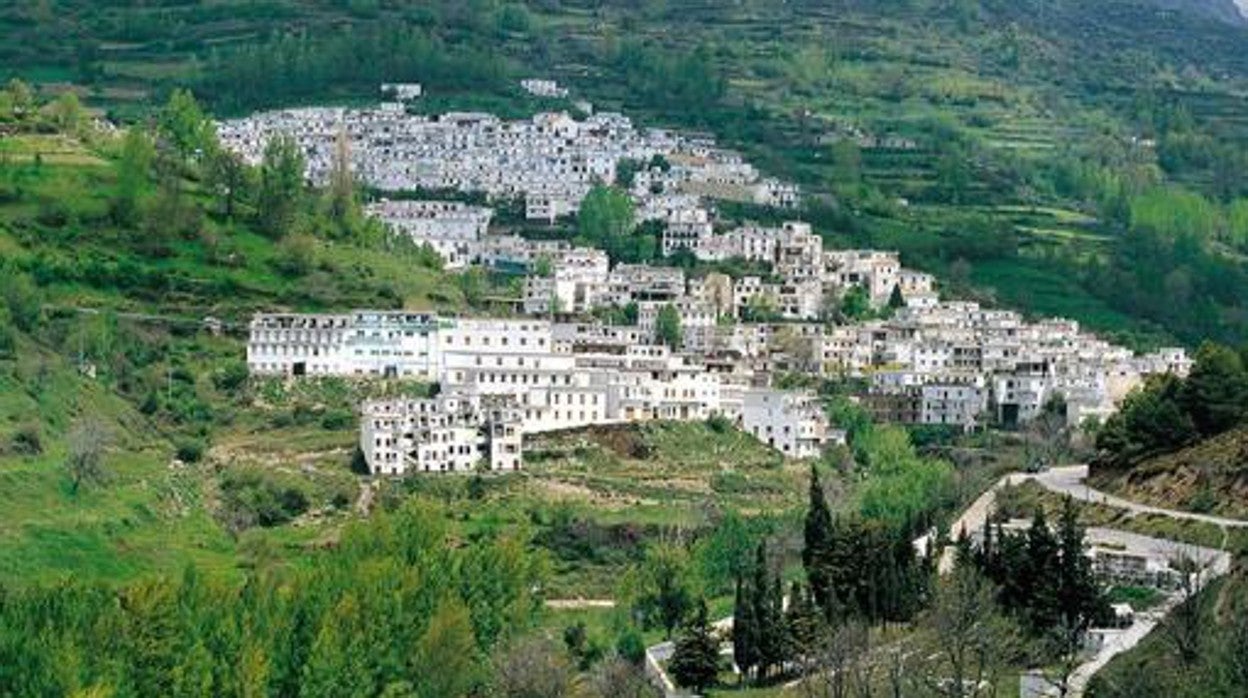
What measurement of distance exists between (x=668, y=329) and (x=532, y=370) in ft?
31.0

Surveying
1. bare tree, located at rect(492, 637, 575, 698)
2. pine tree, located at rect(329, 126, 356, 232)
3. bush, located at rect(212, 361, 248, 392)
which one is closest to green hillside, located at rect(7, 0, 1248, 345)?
pine tree, located at rect(329, 126, 356, 232)

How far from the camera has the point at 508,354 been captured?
69938 mm

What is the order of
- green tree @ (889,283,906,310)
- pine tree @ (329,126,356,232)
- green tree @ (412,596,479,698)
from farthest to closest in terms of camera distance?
green tree @ (889,283,906,310) → pine tree @ (329,126,356,232) → green tree @ (412,596,479,698)

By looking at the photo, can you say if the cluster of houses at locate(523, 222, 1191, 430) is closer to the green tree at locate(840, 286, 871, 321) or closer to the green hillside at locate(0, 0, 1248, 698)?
the green tree at locate(840, 286, 871, 321)

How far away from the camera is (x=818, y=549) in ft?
153

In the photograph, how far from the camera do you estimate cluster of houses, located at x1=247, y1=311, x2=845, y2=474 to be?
226 ft

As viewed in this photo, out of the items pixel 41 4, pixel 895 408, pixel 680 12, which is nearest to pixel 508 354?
pixel 895 408

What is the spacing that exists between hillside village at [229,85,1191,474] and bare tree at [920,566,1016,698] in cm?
2555

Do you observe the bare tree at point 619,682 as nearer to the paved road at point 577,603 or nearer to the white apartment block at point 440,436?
the paved road at point 577,603

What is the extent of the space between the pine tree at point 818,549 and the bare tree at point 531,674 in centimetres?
463

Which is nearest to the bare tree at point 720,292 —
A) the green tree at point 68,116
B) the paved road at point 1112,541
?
the green tree at point 68,116

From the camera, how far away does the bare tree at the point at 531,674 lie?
1617 inches

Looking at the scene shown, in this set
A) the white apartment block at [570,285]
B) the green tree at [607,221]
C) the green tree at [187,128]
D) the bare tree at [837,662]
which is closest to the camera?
the bare tree at [837,662]

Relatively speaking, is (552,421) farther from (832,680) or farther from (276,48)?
(276,48)
